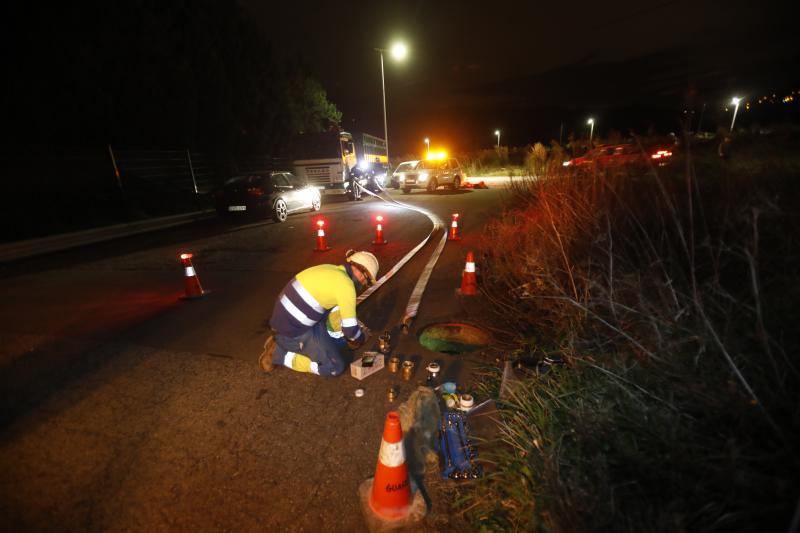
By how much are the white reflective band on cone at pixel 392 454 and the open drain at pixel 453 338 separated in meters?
2.05

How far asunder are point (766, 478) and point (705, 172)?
4.59 metres

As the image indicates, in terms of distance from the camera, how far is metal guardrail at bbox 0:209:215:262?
9.42 m

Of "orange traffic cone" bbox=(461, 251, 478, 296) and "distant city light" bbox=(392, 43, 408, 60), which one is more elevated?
"distant city light" bbox=(392, 43, 408, 60)

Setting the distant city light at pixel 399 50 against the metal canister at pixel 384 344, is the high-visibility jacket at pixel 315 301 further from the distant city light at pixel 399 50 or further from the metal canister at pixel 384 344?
the distant city light at pixel 399 50

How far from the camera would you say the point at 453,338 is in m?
4.56

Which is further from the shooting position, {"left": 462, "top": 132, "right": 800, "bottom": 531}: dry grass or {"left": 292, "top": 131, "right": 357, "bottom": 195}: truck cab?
{"left": 292, "top": 131, "right": 357, "bottom": 195}: truck cab

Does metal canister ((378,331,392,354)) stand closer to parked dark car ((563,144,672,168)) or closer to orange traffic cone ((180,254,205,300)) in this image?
parked dark car ((563,144,672,168))

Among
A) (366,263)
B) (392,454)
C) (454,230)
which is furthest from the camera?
(454,230)

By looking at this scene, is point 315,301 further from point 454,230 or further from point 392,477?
point 454,230

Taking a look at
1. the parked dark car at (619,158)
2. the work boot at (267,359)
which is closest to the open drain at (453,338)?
the work boot at (267,359)

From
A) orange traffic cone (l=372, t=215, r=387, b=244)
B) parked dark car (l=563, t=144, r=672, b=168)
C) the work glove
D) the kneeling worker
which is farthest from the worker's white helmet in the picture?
orange traffic cone (l=372, t=215, r=387, b=244)

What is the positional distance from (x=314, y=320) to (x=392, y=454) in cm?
178

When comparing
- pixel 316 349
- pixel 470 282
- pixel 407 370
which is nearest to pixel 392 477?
pixel 407 370

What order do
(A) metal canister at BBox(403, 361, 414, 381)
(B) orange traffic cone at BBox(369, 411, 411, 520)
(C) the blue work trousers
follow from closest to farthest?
(B) orange traffic cone at BBox(369, 411, 411, 520)
(A) metal canister at BBox(403, 361, 414, 381)
(C) the blue work trousers
